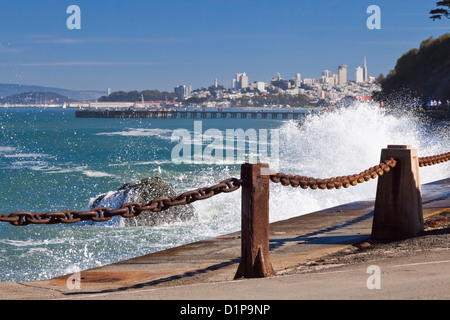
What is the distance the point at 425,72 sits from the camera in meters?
87.4

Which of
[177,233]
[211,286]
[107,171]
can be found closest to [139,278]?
[211,286]

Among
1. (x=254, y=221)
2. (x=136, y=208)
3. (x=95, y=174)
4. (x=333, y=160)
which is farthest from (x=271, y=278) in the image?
(x=95, y=174)

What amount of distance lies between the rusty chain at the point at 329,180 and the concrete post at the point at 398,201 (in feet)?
0.44

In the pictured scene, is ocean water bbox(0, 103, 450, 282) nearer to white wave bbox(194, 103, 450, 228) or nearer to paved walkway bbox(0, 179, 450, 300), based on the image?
white wave bbox(194, 103, 450, 228)

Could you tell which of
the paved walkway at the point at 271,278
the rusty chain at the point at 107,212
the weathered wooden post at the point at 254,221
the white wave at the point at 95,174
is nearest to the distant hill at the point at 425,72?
the white wave at the point at 95,174

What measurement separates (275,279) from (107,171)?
29565mm

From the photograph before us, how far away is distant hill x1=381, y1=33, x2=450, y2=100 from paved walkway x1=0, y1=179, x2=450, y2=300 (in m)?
73.7

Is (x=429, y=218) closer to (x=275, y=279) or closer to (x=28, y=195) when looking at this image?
(x=275, y=279)

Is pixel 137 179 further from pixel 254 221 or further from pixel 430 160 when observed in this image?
pixel 254 221

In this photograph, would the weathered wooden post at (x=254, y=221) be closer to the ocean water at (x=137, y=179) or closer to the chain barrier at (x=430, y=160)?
the chain barrier at (x=430, y=160)

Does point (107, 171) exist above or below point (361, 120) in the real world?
below

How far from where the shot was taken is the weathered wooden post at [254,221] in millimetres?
5887

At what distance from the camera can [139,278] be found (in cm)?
654
